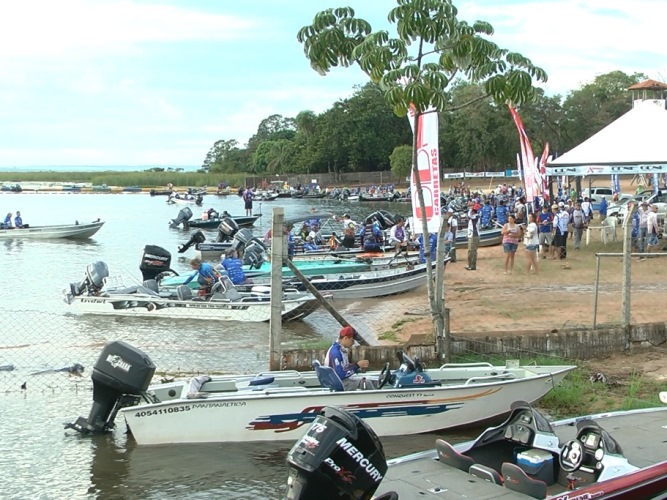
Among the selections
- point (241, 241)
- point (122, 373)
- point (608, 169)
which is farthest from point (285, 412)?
point (241, 241)

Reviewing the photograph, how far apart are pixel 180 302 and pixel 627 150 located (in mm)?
13152

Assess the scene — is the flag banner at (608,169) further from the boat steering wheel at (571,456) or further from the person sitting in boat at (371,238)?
the boat steering wheel at (571,456)

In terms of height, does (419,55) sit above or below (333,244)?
above

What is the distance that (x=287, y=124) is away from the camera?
159125mm

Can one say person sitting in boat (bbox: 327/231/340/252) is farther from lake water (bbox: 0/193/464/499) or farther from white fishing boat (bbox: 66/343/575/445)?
white fishing boat (bbox: 66/343/575/445)

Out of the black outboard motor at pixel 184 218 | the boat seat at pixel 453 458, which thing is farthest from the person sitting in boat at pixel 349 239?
the boat seat at pixel 453 458

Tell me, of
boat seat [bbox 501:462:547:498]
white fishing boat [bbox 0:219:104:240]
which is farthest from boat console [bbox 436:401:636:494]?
white fishing boat [bbox 0:219:104:240]

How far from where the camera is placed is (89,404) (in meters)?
12.7

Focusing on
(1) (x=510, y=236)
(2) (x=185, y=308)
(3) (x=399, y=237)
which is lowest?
(2) (x=185, y=308)

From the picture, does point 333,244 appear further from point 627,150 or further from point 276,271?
point 276,271

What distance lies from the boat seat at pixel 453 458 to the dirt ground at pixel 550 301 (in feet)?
18.1

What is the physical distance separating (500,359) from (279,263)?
3852mm

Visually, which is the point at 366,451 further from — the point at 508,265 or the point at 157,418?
the point at 508,265

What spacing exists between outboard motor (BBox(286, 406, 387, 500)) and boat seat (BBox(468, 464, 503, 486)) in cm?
194
